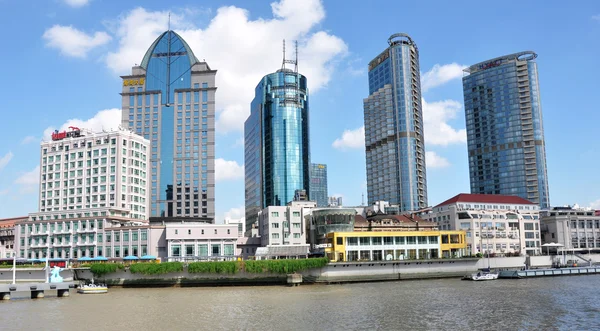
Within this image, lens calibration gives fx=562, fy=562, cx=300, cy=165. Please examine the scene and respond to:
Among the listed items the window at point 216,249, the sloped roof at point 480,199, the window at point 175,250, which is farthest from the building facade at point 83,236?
the sloped roof at point 480,199

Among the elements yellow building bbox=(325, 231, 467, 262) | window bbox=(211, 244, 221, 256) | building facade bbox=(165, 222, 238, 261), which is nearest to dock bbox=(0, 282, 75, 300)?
building facade bbox=(165, 222, 238, 261)

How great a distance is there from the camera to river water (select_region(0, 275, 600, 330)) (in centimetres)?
6122

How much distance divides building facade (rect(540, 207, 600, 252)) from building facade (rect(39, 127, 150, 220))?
14168cm

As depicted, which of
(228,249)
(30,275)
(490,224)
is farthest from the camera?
(490,224)

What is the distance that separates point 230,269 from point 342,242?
2900cm

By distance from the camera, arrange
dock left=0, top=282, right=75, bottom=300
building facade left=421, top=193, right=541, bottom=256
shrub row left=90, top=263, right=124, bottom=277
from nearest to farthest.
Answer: dock left=0, top=282, right=75, bottom=300, shrub row left=90, top=263, right=124, bottom=277, building facade left=421, top=193, right=541, bottom=256

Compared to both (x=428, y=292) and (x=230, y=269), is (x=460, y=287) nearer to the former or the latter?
(x=428, y=292)

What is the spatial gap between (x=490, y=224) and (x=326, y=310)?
391 ft

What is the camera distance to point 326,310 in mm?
72125

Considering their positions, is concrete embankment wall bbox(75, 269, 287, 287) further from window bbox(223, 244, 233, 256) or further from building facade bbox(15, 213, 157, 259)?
window bbox(223, 244, 233, 256)

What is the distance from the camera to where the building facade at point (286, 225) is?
172 metres

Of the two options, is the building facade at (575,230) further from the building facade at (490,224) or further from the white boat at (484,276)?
the white boat at (484,276)

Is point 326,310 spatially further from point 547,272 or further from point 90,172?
point 90,172

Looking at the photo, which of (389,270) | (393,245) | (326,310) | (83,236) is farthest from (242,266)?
(83,236)
